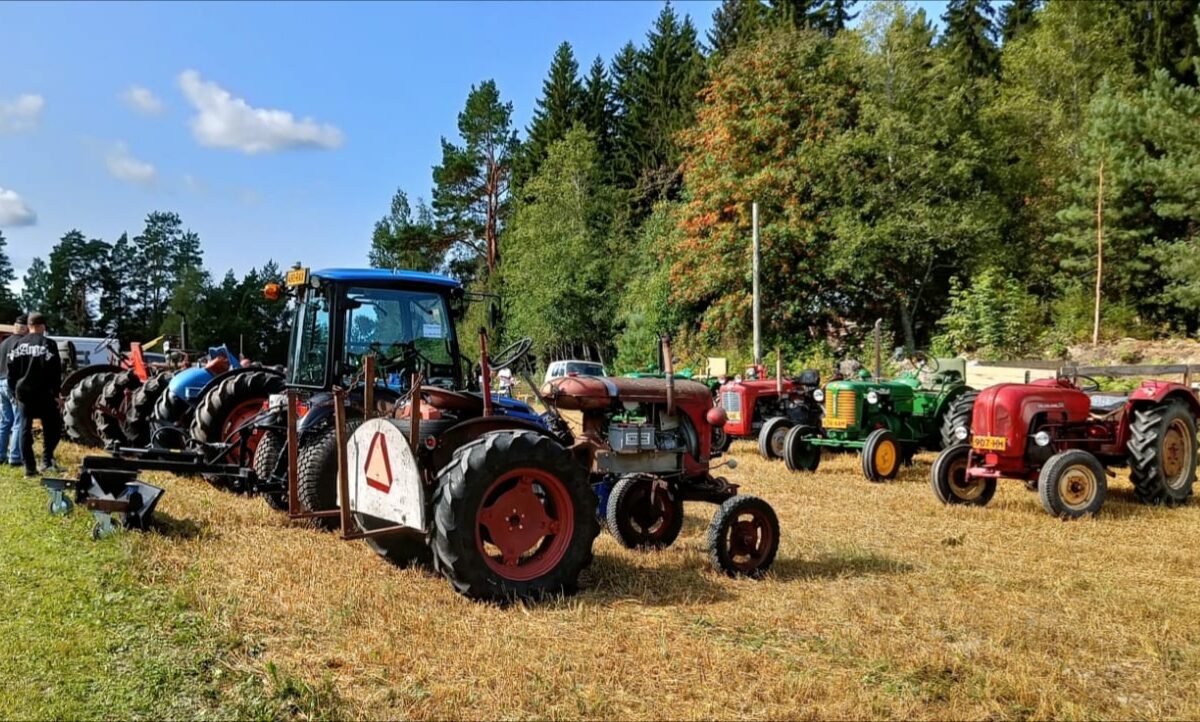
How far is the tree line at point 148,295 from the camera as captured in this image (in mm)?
61438

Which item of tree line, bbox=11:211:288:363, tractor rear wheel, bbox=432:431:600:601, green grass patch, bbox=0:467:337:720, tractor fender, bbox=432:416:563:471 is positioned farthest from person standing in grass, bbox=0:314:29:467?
tree line, bbox=11:211:288:363

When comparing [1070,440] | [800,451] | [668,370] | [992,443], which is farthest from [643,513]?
[800,451]

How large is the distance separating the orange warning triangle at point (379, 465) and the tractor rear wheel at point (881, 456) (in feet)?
22.2

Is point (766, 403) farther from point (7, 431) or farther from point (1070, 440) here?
point (7, 431)

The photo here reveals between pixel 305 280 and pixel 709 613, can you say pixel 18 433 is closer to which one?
pixel 305 280

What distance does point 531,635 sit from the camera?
4.04m

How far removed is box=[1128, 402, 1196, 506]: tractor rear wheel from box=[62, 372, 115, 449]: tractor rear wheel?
39.5 feet

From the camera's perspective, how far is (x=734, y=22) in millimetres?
37250

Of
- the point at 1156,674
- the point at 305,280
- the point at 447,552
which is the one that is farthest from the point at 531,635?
the point at 305,280

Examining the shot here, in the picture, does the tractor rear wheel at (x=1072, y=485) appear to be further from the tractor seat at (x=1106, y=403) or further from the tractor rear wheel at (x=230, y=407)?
the tractor rear wheel at (x=230, y=407)

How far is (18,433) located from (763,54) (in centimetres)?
2127

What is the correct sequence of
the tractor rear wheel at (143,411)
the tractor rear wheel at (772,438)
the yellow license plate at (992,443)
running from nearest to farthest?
the yellow license plate at (992,443), the tractor rear wheel at (143,411), the tractor rear wheel at (772,438)

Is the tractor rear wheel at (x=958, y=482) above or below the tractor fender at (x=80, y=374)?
below

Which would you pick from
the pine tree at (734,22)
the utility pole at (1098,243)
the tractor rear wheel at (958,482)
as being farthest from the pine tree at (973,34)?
the tractor rear wheel at (958,482)
